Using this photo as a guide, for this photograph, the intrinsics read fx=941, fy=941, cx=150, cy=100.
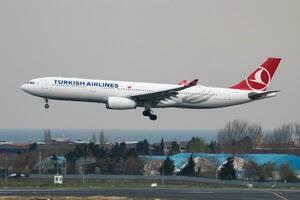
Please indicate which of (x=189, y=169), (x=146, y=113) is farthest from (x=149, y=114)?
(x=189, y=169)

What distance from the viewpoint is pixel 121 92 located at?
338ft

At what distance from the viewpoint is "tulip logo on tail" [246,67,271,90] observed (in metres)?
113

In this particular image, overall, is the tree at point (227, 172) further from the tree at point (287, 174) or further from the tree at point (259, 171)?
the tree at point (287, 174)

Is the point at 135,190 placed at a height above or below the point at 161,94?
below

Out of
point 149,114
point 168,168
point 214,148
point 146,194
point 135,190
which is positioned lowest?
point 146,194

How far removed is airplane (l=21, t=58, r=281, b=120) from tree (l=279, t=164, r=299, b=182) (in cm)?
2405

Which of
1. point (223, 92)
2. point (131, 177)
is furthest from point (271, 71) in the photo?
point (131, 177)

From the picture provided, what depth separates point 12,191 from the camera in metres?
93.8

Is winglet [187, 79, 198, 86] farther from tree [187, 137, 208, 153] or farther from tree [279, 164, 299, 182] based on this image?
tree [187, 137, 208, 153]

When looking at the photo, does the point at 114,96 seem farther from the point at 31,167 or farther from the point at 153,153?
the point at 153,153

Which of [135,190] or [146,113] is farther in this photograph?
[146,113]

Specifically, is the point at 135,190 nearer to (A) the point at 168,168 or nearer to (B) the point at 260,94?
(B) the point at 260,94

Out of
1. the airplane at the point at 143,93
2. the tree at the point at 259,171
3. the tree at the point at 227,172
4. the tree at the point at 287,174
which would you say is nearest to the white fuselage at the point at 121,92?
the airplane at the point at 143,93

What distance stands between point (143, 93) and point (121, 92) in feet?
8.71
